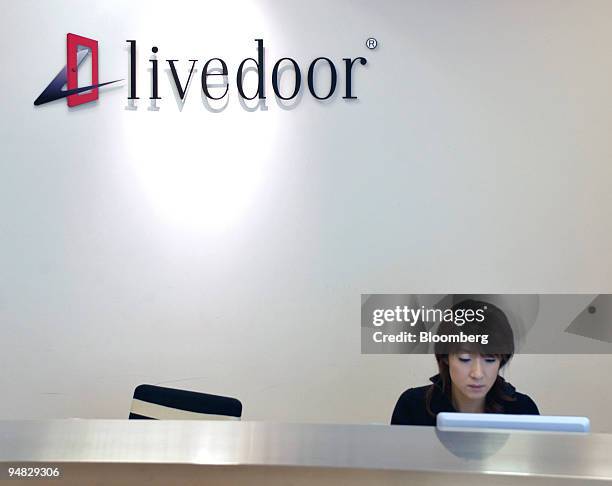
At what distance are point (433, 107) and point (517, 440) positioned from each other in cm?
294

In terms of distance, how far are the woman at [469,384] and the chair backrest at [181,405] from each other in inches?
31.6

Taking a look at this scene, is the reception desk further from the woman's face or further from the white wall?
the white wall

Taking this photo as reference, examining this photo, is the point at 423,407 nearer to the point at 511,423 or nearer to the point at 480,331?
the point at 480,331

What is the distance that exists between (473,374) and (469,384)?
83mm

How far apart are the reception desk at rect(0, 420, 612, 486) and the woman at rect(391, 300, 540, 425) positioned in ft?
6.16

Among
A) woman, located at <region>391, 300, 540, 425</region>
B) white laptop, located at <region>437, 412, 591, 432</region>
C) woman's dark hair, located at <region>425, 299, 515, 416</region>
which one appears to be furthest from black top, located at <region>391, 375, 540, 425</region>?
white laptop, located at <region>437, 412, 591, 432</region>

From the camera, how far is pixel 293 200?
3971 millimetres

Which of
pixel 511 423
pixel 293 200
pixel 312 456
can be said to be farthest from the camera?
pixel 293 200

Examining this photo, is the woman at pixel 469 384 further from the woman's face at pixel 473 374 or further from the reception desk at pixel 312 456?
the reception desk at pixel 312 456

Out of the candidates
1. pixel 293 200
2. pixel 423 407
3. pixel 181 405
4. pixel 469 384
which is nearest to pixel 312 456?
pixel 181 405

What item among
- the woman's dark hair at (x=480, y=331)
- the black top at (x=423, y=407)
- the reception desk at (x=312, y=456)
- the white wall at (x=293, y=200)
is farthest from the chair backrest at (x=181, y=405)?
the woman's dark hair at (x=480, y=331)

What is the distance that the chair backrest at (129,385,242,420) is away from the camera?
2619 millimetres

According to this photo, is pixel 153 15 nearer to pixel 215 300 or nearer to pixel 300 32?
pixel 300 32

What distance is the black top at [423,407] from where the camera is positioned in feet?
10.0
